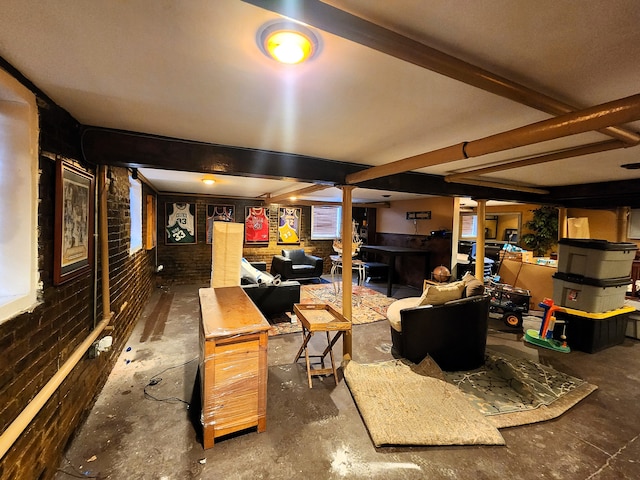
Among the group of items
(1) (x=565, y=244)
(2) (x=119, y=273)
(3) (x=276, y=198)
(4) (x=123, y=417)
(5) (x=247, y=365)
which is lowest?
(4) (x=123, y=417)

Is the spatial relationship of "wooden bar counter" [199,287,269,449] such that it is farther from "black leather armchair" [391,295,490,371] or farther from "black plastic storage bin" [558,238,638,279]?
"black plastic storage bin" [558,238,638,279]

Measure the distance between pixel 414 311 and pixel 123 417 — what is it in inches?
101

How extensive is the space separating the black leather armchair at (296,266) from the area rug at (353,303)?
344 millimetres

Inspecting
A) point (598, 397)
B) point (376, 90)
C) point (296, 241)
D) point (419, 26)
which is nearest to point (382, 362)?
point (598, 397)

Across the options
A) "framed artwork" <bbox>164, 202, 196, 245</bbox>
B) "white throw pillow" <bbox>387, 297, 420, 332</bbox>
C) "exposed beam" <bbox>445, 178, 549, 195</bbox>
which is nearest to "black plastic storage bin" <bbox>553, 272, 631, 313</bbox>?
"exposed beam" <bbox>445, 178, 549, 195</bbox>

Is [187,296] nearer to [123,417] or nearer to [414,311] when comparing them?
[123,417]

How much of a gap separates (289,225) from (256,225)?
91cm

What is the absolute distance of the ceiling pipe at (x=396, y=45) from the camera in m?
0.79

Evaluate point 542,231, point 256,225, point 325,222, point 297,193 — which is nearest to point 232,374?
point 297,193

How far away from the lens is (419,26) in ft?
3.00

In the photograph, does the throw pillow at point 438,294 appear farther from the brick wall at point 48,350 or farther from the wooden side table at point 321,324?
the brick wall at point 48,350

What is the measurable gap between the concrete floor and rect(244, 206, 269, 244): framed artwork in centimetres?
459

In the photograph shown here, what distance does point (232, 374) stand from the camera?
183 cm

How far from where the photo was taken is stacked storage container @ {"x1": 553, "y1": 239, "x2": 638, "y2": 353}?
10.7 ft
